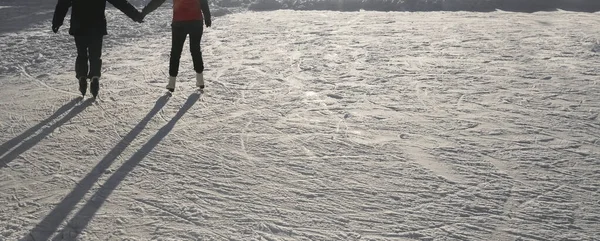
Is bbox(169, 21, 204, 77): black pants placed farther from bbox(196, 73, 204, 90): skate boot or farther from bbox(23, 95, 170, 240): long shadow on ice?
bbox(23, 95, 170, 240): long shadow on ice

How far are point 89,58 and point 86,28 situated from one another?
1.12ft

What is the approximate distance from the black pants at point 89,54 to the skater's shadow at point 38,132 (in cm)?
31

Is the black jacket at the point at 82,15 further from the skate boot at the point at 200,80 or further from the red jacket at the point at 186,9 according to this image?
the skate boot at the point at 200,80

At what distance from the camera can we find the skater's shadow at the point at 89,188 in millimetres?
3285

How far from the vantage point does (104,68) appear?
7684mm

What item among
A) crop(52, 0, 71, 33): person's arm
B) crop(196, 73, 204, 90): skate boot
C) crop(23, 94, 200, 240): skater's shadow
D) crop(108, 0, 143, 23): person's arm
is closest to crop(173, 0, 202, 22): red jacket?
crop(108, 0, 143, 23): person's arm

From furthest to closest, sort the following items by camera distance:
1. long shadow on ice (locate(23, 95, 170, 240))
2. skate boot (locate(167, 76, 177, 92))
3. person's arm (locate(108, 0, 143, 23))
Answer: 1. skate boot (locate(167, 76, 177, 92))
2. person's arm (locate(108, 0, 143, 23))
3. long shadow on ice (locate(23, 95, 170, 240))

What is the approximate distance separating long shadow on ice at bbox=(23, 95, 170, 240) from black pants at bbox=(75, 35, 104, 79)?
1002 millimetres

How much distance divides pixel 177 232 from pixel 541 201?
2153 millimetres

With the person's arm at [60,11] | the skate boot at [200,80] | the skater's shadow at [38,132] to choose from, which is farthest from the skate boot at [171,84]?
the person's arm at [60,11]

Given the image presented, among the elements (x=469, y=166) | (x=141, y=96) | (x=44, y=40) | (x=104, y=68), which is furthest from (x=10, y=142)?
(x=44, y=40)

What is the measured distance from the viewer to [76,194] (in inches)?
148

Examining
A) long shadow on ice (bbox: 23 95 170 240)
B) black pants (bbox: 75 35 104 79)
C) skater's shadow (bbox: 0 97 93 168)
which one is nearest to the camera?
long shadow on ice (bbox: 23 95 170 240)

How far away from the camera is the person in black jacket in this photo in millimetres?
5718
